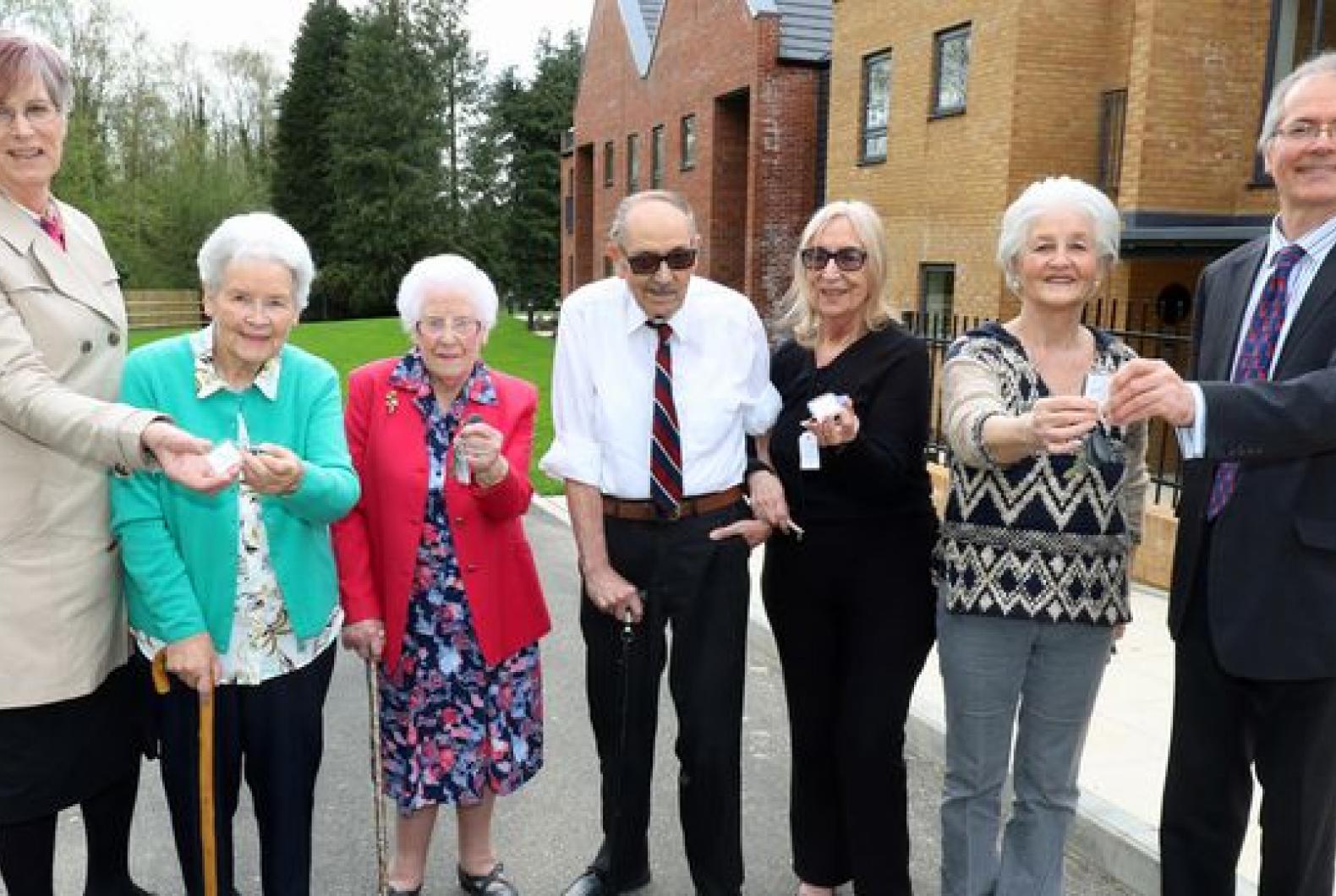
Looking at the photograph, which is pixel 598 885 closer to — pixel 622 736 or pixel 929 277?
pixel 622 736

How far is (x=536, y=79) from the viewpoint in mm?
50406

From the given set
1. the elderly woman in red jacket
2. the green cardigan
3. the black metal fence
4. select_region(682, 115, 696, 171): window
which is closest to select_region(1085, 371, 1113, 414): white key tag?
the elderly woman in red jacket

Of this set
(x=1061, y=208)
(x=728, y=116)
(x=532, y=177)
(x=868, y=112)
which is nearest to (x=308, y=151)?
(x=532, y=177)

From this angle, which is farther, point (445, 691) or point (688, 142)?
point (688, 142)

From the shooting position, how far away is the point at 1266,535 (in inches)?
105

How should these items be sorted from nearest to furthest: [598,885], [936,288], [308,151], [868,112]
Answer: [598,885], [936,288], [868,112], [308,151]

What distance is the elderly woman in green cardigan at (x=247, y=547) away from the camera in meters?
2.71

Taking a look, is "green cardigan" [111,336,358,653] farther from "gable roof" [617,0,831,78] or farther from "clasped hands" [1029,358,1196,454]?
"gable roof" [617,0,831,78]

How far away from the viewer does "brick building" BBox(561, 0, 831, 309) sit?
20781 mm

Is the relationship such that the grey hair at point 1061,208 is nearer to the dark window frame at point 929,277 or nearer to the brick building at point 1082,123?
the brick building at point 1082,123

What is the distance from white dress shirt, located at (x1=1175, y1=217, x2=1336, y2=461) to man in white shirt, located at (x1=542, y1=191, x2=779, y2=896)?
1305 millimetres

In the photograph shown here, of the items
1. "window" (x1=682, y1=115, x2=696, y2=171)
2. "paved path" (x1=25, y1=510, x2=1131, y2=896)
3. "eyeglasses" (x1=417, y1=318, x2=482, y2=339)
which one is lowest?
"paved path" (x1=25, y1=510, x2=1131, y2=896)

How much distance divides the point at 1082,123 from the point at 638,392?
11.8m

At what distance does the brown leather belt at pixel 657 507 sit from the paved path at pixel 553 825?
1409 mm
